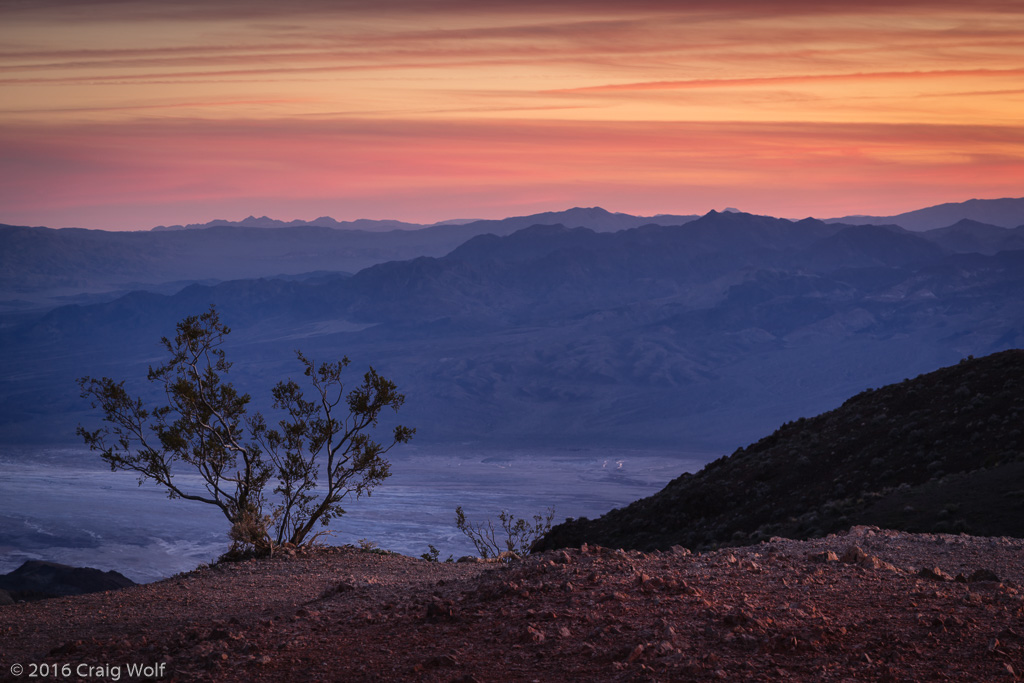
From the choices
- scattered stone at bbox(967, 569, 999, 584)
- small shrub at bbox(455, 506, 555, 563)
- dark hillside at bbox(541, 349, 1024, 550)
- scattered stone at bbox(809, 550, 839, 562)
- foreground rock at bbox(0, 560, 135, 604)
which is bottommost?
foreground rock at bbox(0, 560, 135, 604)

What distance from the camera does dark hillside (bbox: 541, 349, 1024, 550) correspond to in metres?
16.6

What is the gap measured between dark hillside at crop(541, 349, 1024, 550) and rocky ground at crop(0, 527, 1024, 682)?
14.4 feet

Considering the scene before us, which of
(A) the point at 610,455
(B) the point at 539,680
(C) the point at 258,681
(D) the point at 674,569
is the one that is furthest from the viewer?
(A) the point at 610,455

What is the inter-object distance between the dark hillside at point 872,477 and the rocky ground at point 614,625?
4395 mm

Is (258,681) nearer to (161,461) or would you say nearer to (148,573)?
(161,461)

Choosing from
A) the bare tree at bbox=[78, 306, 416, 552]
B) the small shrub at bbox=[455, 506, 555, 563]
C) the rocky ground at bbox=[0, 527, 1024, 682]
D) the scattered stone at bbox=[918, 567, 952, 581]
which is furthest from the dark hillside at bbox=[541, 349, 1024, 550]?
the bare tree at bbox=[78, 306, 416, 552]

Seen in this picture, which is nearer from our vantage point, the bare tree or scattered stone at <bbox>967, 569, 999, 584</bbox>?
scattered stone at <bbox>967, 569, 999, 584</bbox>

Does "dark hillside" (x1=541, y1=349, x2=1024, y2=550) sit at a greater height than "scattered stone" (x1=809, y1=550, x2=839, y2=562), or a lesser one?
greater

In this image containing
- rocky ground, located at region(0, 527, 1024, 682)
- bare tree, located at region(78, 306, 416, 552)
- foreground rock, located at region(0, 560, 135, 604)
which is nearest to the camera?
rocky ground, located at region(0, 527, 1024, 682)

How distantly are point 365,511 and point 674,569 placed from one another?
128680 mm

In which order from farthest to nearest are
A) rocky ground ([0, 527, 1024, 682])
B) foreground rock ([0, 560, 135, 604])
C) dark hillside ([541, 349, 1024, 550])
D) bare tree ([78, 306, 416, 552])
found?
foreground rock ([0, 560, 135, 604]) < bare tree ([78, 306, 416, 552]) < dark hillside ([541, 349, 1024, 550]) < rocky ground ([0, 527, 1024, 682])

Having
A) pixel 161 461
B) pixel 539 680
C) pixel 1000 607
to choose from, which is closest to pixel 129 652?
pixel 539 680

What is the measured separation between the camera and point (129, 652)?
906cm

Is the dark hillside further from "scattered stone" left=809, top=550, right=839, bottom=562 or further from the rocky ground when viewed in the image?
"scattered stone" left=809, top=550, right=839, bottom=562
